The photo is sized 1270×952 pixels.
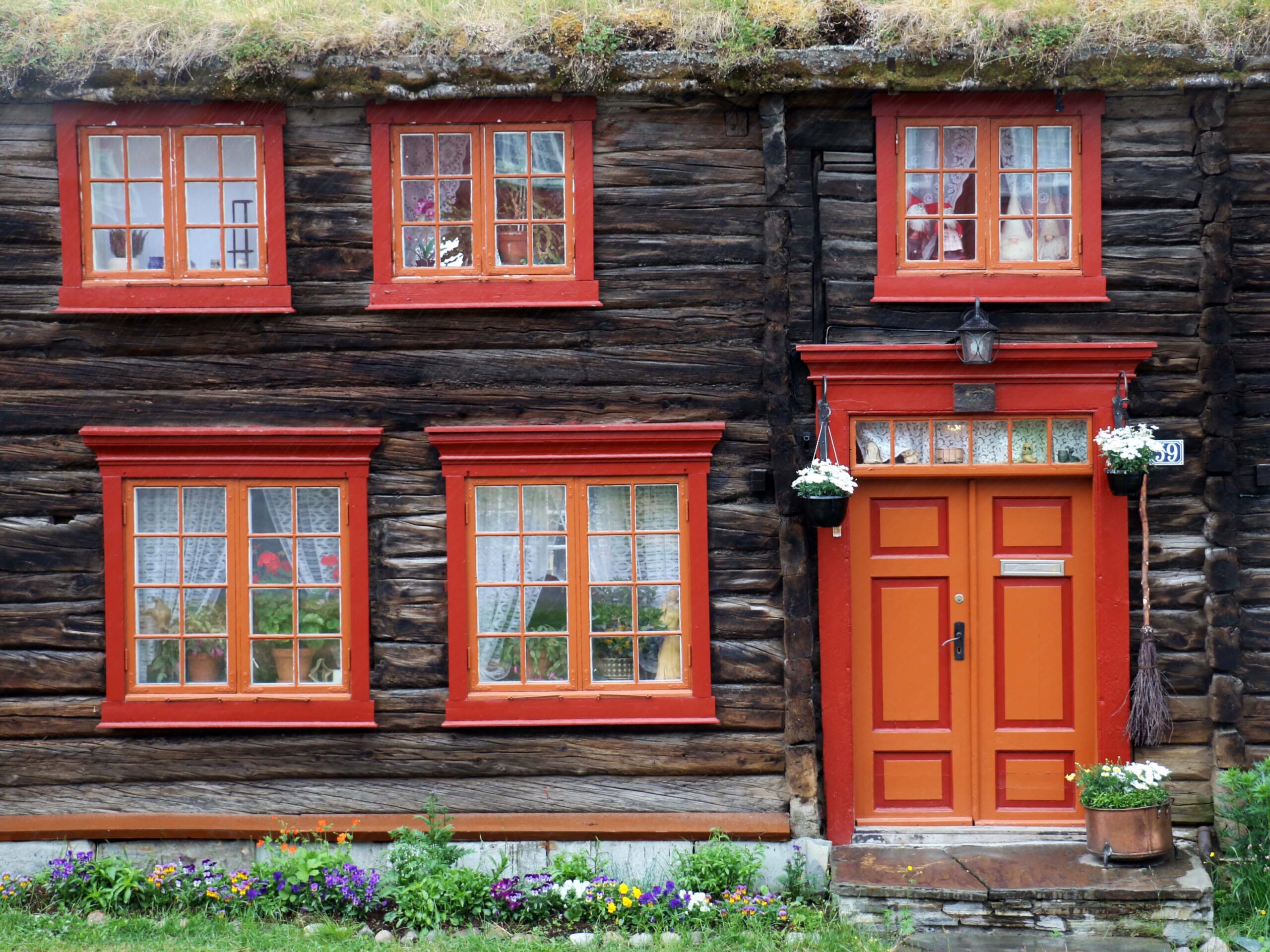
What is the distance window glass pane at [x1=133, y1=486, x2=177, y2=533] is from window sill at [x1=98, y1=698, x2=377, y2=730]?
1125mm

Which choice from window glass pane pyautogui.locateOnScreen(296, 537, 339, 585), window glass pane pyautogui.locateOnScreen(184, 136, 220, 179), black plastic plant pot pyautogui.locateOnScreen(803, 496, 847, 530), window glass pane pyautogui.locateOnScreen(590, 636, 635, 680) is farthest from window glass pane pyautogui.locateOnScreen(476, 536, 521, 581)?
window glass pane pyautogui.locateOnScreen(184, 136, 220, 179)

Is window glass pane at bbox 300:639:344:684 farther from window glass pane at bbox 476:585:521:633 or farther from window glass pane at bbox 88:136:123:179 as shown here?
window glass pane at bbox 88:136:123:179

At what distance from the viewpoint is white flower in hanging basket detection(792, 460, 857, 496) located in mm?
6953

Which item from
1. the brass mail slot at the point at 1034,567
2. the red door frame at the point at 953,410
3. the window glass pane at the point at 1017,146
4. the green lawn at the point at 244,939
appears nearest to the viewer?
the green lawn at the point at 244,939

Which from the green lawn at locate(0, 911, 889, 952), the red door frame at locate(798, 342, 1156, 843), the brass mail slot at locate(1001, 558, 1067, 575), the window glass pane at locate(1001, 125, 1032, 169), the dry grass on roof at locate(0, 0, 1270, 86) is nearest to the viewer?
the green lawn at locate(0, 911, 889, 952)


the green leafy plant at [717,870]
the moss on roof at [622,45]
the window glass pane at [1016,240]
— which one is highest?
the moss on roof at [622,45]

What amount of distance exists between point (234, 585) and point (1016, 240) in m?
5.50

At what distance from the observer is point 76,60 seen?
704 cm

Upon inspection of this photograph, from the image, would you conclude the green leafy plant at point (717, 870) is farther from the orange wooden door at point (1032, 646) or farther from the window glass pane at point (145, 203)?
the window glass pane at point (145, 203)

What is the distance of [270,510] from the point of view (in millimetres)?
7438

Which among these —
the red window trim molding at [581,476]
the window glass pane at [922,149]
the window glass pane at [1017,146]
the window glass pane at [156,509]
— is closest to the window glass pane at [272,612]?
the window glass pane at [156,509]

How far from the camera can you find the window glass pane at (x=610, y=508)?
744 cm

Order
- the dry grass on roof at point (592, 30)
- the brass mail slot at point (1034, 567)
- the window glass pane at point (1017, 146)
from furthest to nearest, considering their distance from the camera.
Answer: the brass mail slot at point (1034, 567) < the window glass pane at point (1017, 146) < the dry grass on roof at point (592, 30)

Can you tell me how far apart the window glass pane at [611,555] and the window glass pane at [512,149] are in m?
2.43
